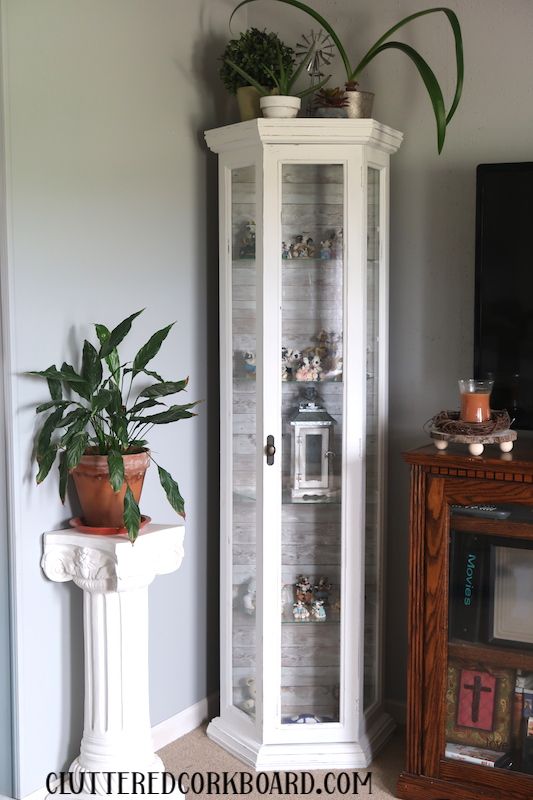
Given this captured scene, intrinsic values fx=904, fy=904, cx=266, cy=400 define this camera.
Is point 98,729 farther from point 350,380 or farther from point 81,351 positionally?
point 350,380

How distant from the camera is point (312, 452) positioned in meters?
2.77

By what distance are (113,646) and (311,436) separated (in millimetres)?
843

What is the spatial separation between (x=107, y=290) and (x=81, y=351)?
0.68ft

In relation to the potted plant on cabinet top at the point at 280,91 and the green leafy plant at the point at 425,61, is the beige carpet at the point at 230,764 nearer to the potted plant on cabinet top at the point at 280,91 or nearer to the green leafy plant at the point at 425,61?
the green leafy plant at the point at 425,61

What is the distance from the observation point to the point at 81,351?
255 centimetres

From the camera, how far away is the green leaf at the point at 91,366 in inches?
95.1

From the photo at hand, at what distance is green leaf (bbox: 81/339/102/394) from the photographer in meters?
2.42

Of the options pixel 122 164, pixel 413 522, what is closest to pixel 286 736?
pixel 413 522

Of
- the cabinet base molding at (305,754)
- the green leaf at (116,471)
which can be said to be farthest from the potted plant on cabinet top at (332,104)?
the cabinet base molding at (305,754)

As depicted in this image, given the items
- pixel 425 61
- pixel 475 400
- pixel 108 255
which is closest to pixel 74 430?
pixel 108 255

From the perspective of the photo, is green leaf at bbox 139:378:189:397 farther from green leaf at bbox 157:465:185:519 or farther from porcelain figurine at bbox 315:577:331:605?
porcelain figurine at bbox 315:577:331:605

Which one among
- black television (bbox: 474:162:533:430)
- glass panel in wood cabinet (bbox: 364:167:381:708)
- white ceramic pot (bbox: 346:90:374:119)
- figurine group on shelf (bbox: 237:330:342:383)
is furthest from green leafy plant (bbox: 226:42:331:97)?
figurine group on shelf (bbox: 237:330:342:383)

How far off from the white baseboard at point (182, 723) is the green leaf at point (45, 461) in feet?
3.35

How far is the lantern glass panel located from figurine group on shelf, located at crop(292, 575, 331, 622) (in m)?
0.14
